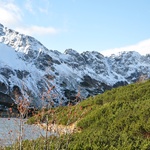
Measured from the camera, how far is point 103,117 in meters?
20.1

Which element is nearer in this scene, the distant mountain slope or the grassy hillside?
the grassy hillside

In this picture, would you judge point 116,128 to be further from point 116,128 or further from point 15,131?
point 15,131

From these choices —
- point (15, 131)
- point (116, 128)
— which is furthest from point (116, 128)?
point (15, 131)

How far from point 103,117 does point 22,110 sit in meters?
14.4

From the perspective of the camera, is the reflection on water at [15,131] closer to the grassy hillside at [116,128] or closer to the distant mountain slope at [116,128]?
the grassy hillside at [116,128]

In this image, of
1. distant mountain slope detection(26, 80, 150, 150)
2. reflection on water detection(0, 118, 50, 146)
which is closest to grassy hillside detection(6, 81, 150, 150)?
distant mountain slope detection(26, 80, 150, 150)

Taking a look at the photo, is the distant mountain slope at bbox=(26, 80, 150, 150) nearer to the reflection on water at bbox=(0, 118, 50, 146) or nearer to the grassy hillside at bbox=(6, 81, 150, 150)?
the grassy hillside at bbox=(6, 81, 150, 150)

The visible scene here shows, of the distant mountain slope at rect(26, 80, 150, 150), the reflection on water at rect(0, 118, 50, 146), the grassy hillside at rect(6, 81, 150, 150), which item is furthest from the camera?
the distant mountain slope at rect(26, 80, 150, 150)

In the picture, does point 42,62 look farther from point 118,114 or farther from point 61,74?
point 118,114

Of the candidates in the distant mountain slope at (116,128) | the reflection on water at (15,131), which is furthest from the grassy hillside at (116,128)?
the reflection on water at (15,131)

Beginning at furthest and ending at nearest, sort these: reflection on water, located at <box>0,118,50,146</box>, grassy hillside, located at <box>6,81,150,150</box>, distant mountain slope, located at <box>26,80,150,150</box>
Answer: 1. distant mountain slope, located at <box>26,80,150,150</box>
2. grassy hillside, located at <box>6,81,150,150</box>
3. reflection on water, located at <box>0,118,50,146</box>

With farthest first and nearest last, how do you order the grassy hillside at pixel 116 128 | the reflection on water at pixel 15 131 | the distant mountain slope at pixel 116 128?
the distant mountain slope at pixel 116 128
the grassy hillside at pixel 116 128
the reflection on water at pixel 15 131

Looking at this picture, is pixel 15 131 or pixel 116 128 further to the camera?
pixel 116 128

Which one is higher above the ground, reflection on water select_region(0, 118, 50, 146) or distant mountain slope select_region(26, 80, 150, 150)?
reflection on water select_region(0, 118, 50, 146)
